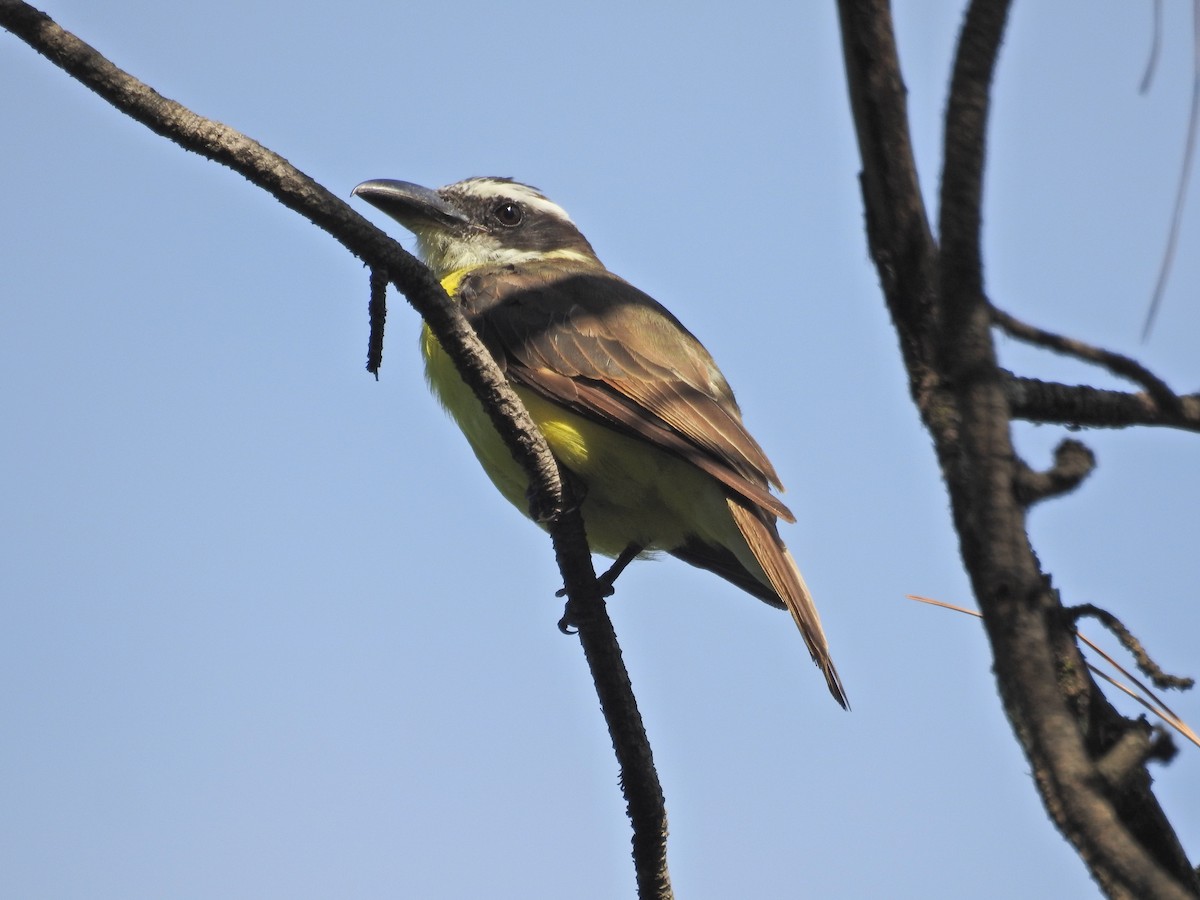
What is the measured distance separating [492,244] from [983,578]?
546 centimetres

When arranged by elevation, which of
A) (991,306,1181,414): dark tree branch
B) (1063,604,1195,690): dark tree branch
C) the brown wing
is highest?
the brown wing

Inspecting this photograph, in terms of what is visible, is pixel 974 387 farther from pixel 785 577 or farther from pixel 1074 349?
pixel 785 577

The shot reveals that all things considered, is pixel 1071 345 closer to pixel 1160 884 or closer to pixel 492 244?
pixel 1160 884

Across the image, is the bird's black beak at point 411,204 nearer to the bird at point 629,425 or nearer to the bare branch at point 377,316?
the bird at point 629,425

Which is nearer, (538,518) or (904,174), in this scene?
(904,174)

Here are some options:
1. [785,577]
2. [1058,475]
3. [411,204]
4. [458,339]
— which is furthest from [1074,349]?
[411,204]

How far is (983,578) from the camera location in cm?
166

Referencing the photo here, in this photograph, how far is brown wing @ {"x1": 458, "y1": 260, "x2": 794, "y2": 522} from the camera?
5.23 meters

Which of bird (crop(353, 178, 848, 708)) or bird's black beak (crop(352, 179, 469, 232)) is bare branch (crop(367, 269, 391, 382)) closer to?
bird (crop(353, 178, 848, 708))

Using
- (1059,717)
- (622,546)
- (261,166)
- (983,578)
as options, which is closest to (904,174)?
(983,578)

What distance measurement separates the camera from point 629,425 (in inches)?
205

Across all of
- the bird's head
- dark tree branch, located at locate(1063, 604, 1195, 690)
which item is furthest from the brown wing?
dark tree branch, located at locate(1063, 604, 1195, 690)

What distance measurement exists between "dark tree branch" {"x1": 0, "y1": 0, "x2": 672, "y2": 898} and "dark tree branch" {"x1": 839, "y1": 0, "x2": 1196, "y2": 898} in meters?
1.68

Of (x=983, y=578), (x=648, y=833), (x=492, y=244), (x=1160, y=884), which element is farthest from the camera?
(x=492, y=244)
